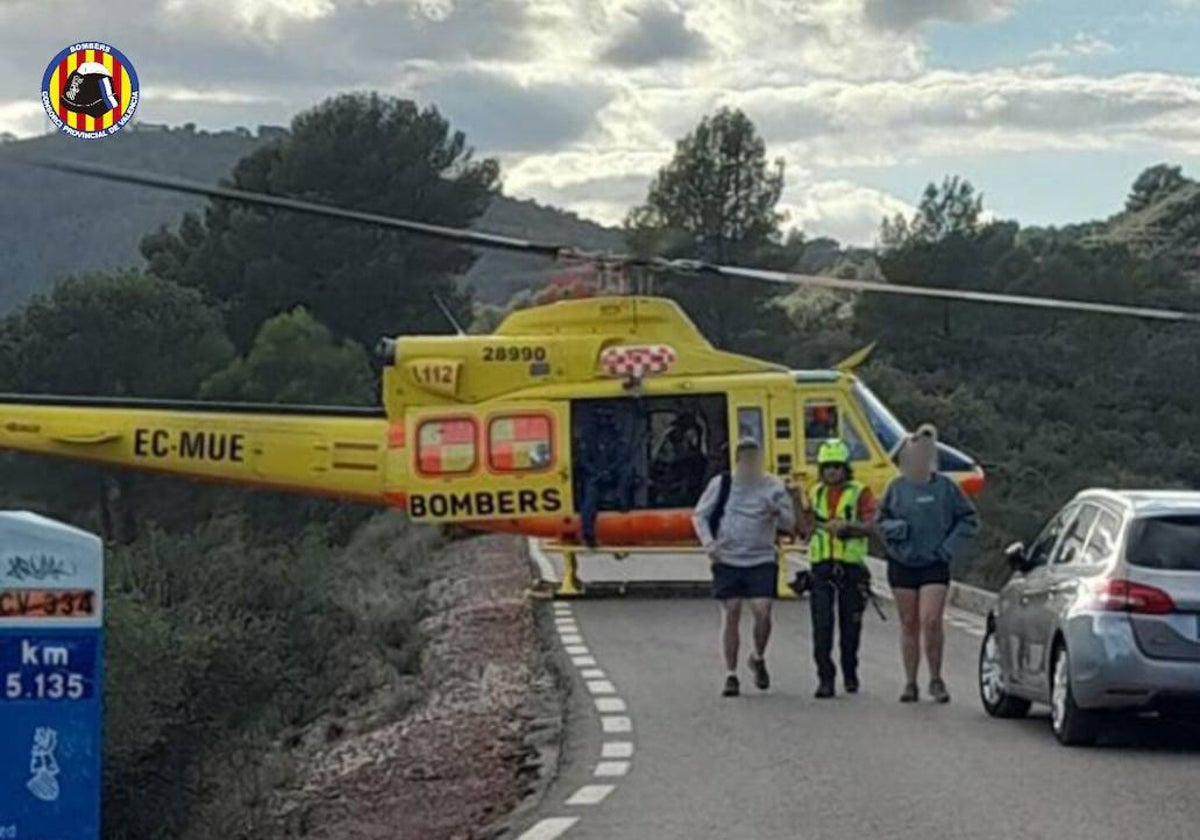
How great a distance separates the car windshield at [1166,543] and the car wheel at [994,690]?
1.98 m

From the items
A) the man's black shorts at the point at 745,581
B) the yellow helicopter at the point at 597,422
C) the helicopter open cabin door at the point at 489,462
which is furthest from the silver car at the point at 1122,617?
the helicopter open cabin door at the point at 489,462

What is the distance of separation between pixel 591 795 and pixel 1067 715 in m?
3.38

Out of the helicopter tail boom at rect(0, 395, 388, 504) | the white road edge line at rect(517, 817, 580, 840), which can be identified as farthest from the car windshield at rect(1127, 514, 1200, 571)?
the helicopter tail boom at rect(0, 395, 388, 504)

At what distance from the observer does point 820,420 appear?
88.0ft

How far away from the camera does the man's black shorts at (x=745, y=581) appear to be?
57.0 ft

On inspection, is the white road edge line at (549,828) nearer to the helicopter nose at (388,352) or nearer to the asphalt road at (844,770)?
the asphalt road at (844,770)

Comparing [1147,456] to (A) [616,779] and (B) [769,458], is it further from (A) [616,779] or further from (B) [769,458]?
(A) [616,779]

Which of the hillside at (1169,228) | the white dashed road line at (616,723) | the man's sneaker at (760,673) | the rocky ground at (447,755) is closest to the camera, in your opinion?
the rocky ground at (447,755)

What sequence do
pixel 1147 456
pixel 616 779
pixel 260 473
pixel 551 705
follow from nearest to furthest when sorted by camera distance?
pixel 616 779 → pixel 551 705 → pixel 260 473 → pixel 1147 456

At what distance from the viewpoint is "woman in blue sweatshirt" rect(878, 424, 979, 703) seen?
16922 millimetres

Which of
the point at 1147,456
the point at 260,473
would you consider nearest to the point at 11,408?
the point at 260,473

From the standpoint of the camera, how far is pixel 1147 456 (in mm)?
60375

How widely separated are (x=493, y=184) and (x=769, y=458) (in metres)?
37.8

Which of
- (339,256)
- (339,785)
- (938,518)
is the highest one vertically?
(339,256)
